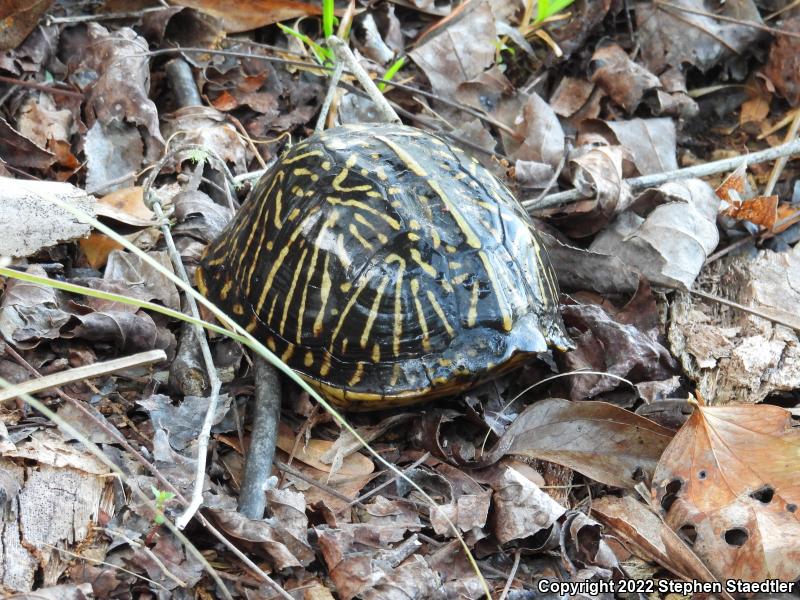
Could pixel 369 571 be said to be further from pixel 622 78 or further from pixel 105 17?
pixel 105 17

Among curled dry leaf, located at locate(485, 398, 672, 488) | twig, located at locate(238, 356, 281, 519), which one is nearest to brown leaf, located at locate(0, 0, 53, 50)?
twig, located at locate(238, 356, 281, 519)

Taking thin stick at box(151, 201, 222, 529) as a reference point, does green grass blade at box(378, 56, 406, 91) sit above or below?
above

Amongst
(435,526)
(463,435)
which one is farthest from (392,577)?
(463,435)

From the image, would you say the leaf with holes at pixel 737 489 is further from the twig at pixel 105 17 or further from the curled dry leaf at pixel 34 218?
the twig at pixel 105 17

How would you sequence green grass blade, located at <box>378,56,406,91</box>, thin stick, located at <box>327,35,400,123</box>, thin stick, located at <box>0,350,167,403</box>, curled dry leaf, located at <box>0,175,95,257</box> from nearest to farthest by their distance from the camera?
thin stick, located at <box>0,350,167,403</box> < curled dry leaf, located at <box>0,175,95,257</box> < thin stick, located at <box>327,35,400,123</box> < green grass blade, located at <box>378,56,406,91</box>

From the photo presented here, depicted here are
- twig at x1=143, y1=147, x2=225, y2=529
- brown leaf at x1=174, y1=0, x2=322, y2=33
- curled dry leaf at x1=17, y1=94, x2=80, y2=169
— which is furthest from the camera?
brown leaf at x1=174, y1=0, x2=322, y2=33

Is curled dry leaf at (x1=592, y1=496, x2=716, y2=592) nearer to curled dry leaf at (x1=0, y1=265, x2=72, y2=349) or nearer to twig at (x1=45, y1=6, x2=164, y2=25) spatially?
curled dry leaf at (x1=0, y1=265, x2=72, y2=349)

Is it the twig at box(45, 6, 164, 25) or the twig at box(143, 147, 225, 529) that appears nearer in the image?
the twig at box(143, 147, 225, 529)
